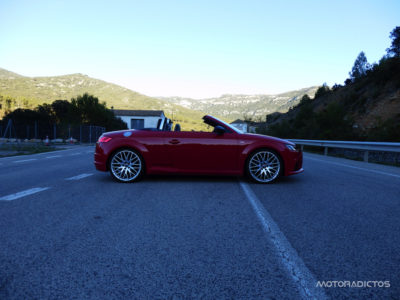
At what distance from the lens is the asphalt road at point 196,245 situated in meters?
1.89

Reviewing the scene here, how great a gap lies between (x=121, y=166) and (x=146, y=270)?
163 inches

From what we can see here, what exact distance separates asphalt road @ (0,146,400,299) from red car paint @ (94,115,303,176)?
107cm

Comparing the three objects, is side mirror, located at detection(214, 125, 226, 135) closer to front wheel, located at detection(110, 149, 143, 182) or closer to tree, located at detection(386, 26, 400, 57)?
front wheel, located at detection(110, 149, 143, 182)

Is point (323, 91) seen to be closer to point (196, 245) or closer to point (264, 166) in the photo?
point (264, 166)

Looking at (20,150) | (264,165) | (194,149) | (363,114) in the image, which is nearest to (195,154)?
(194,149)

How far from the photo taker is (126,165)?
19.8 ft

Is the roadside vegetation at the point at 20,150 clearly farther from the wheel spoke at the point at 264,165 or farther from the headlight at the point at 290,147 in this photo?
the headlight at the point at 290,147

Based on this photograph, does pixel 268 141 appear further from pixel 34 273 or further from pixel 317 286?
pixel 34 273

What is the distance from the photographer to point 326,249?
8.36 feet

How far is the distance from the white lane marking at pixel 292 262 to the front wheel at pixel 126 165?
3.06 m

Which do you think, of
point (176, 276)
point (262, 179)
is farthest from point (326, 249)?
point (262, 179)

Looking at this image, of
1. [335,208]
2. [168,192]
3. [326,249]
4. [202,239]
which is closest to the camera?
[326,249]

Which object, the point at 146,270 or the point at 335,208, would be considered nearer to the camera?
the point at 146,270

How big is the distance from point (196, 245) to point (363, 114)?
43523mm
